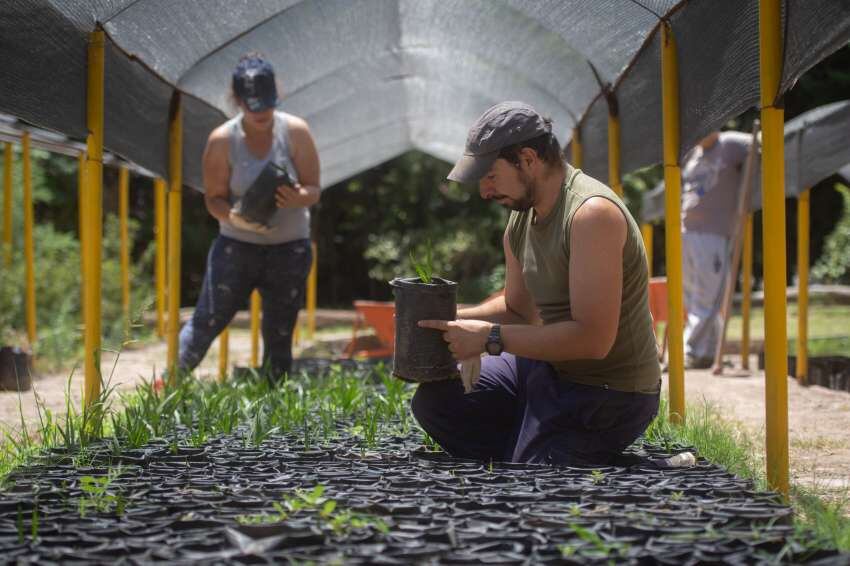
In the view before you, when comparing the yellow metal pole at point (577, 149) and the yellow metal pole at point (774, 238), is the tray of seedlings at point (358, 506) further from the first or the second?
the yellow metal pole at point (577, 149)

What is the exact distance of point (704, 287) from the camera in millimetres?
7273

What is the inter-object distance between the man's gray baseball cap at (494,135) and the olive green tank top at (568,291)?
24 cm

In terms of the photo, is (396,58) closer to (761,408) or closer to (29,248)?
(29,248)

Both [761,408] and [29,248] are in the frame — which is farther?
[29,248]

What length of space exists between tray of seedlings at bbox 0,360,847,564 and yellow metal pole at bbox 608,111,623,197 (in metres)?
1.99

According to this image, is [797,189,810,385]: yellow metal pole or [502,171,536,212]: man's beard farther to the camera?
[797,189,810,385]: yellow metal pole

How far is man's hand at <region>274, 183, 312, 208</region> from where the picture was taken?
16.3 ft

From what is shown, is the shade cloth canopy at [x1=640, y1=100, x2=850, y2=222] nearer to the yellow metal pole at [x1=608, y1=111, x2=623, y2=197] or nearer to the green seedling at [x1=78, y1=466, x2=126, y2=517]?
the yellow metal pole at [x1=608, y1=111, x2=623, y2=197]

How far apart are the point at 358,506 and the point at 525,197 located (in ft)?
3.93

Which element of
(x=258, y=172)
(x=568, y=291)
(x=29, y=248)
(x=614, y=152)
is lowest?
(x=568, y=291)

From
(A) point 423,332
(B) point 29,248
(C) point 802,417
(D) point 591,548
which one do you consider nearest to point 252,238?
(A) point 423,332

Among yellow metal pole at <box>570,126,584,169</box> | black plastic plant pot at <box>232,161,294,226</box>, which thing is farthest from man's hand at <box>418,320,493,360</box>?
yellow metal pole at <box>570,126,584,169</box>

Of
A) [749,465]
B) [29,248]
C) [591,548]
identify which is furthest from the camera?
[29,248]

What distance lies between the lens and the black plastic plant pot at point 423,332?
3211mm
